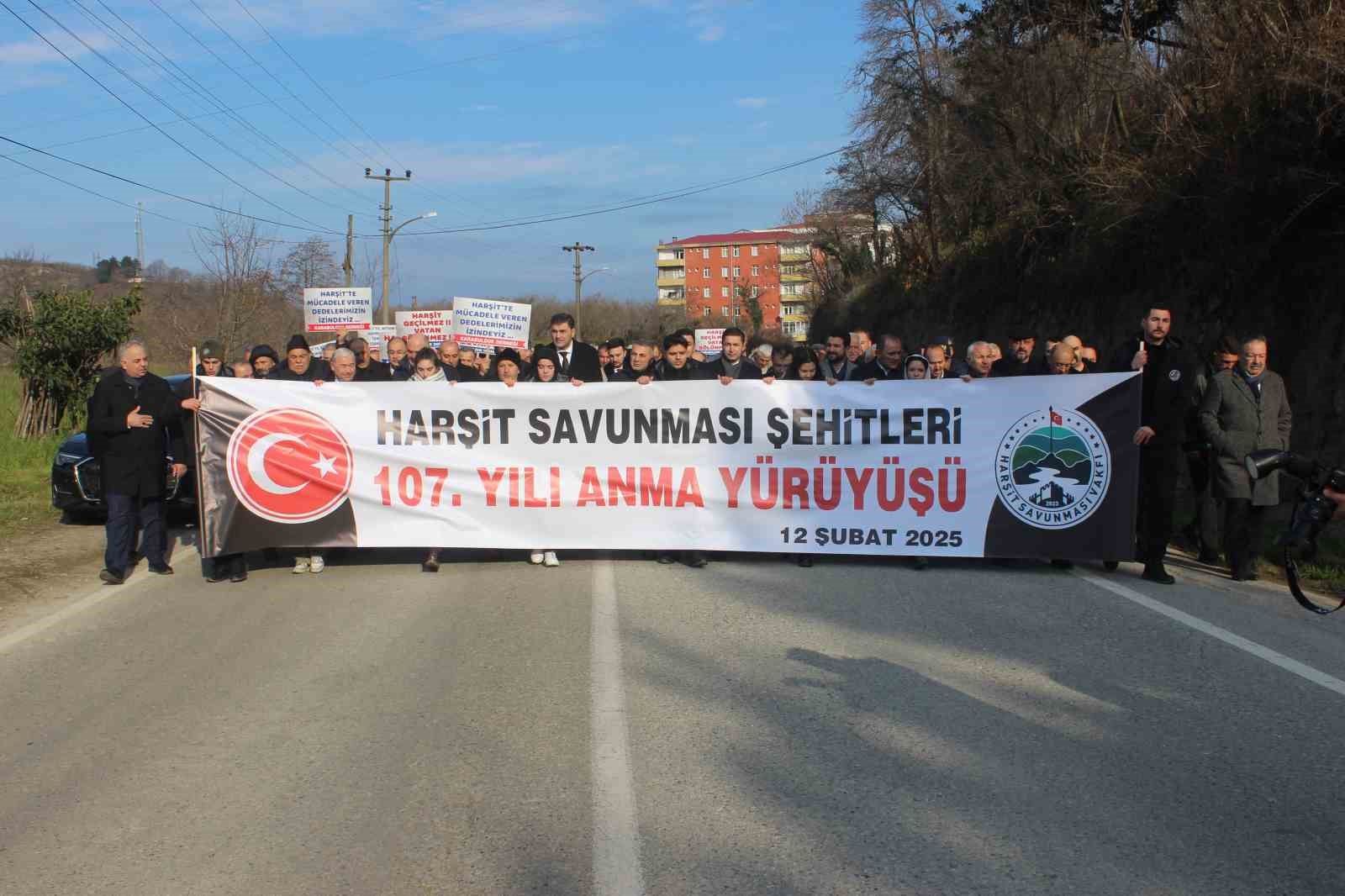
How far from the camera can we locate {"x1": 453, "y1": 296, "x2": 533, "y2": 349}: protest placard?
22812 mm

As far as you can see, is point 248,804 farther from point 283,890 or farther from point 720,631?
point 720,631

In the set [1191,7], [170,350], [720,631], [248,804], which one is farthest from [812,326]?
[248,804]

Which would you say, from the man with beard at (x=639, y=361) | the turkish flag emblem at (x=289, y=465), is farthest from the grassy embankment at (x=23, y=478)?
the man with beard at (x=639, y=361)

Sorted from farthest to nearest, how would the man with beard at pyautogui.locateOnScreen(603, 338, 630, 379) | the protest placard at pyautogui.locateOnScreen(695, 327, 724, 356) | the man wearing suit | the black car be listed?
1. the protest placard at pyautogui.locateOnScreen(695, 327, 724, 356)
2. the man with beard at pyautogui.locateOnScreen(603, 338, 630, 379)
3. the black car
4. the man wearing suit

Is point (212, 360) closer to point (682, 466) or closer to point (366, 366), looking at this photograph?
point (366, 366)

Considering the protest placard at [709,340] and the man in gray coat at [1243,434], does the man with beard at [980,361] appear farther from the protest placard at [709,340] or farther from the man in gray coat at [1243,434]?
the protest placard at [709,340]

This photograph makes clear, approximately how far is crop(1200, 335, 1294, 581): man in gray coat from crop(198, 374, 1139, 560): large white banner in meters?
0.76

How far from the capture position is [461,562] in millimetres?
10141

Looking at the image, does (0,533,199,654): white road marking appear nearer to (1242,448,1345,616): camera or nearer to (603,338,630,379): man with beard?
(603,338,630,379): man with beard

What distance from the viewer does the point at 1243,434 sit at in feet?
30.5

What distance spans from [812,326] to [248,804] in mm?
46374

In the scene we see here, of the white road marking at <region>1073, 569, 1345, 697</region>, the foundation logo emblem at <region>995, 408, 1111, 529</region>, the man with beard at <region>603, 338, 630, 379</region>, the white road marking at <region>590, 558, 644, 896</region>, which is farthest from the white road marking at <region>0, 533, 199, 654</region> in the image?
the white road marking at <region>1073, 569, 1345, 697</region>

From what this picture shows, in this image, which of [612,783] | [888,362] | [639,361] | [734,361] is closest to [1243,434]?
[888,362]

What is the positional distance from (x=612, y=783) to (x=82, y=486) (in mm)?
9764
